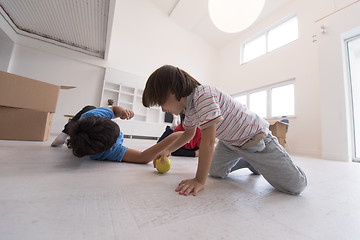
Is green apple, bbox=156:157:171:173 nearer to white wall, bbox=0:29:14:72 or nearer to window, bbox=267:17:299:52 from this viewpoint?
white wall, bbox=0:29:14:72

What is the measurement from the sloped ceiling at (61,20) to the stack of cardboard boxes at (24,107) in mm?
899

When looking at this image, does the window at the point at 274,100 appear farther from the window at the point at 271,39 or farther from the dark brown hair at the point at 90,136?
the dark brown hair at the point at 90,136

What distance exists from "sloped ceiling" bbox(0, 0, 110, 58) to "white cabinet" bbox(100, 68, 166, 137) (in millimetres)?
956

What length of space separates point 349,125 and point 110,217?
292cm

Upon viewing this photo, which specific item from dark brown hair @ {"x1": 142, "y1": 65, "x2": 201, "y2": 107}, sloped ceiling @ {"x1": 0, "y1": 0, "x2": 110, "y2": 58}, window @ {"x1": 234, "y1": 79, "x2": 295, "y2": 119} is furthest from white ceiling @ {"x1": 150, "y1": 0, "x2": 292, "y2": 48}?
dark brown hair @ {"x1": 142, "y1": 65, "x2": 201, "y2": 107}

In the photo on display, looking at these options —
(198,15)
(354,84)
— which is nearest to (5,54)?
(198,15)

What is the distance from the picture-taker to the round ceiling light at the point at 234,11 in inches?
73.0

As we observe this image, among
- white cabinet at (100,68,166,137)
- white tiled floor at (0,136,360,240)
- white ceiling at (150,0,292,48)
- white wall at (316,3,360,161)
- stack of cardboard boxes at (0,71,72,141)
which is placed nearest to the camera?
white tiled floor at (0,136,360,240)

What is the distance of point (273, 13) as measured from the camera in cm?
395

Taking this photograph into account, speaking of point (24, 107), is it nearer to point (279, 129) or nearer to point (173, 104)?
point (173, 104)

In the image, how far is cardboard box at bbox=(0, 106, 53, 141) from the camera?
1544mm

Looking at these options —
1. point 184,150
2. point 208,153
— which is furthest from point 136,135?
point 208,153

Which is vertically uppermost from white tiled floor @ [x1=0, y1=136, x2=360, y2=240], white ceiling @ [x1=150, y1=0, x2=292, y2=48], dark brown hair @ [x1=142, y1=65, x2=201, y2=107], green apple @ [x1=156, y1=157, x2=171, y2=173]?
white ceiling @ [x1=150, y1=0, x2=292, y2=48]

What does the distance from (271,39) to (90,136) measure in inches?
192
